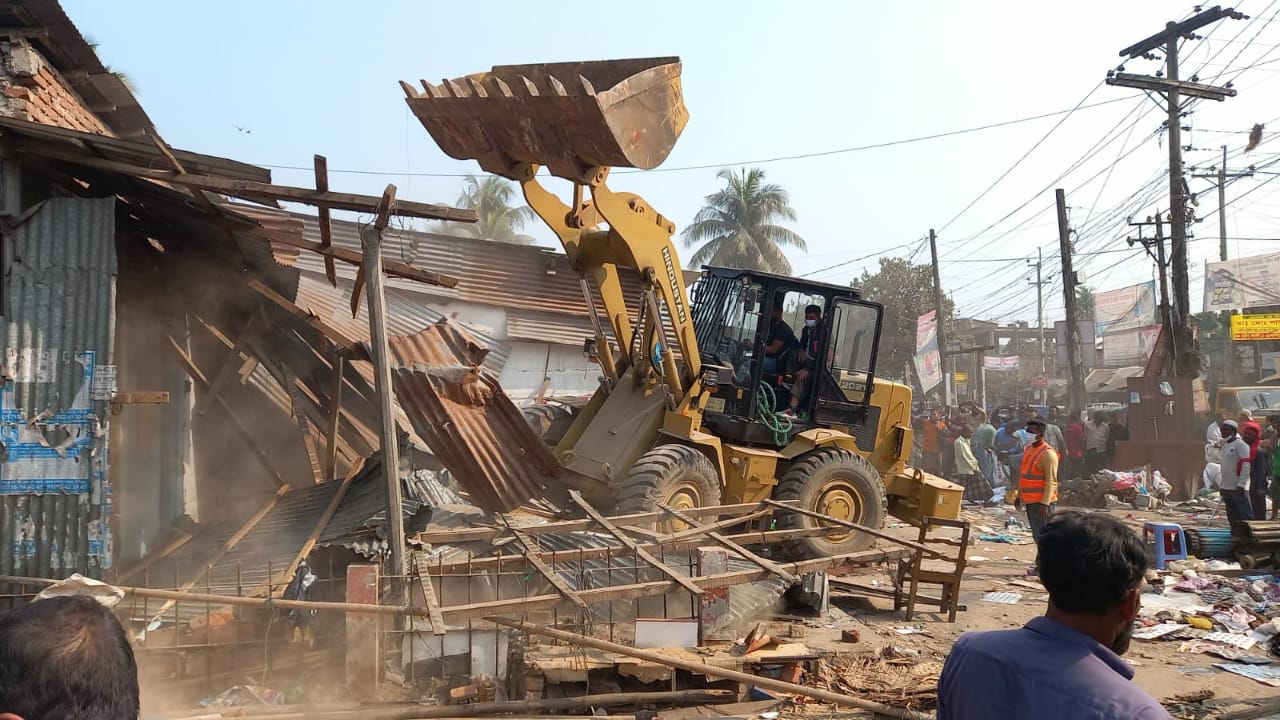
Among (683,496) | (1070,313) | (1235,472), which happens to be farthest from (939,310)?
(683,496)

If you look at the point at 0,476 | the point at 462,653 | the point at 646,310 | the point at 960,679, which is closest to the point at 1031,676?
the point at 960,679

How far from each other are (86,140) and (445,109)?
2.92 metres

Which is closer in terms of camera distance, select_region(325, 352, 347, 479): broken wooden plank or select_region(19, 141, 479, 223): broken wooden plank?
select_region(19, 141, 479, 223): broken wooden plank

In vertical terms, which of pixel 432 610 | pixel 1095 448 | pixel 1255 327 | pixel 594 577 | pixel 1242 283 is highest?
pixel 1242 283

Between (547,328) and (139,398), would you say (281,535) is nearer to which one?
(139,398)

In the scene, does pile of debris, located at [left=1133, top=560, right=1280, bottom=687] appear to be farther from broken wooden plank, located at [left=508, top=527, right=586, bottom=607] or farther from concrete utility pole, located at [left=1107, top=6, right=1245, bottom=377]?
concrete utility pole, located at [left=1107, top=6, right=1245, bottom=377]

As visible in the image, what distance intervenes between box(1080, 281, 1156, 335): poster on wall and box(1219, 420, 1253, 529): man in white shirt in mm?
29745

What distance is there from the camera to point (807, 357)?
10.4 m

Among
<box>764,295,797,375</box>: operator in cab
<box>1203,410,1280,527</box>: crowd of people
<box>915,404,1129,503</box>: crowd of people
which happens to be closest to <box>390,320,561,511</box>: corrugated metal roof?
<box>764,295,797,375</box>: operator in cab

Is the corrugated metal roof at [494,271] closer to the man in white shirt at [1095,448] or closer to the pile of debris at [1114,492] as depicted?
the pile of debris at [1114,492]

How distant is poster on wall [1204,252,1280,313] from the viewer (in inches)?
1277

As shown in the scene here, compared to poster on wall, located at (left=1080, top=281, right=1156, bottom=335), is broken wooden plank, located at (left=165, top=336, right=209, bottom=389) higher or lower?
lower

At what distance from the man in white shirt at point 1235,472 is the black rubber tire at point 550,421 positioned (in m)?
8.19

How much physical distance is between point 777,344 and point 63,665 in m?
9.25
